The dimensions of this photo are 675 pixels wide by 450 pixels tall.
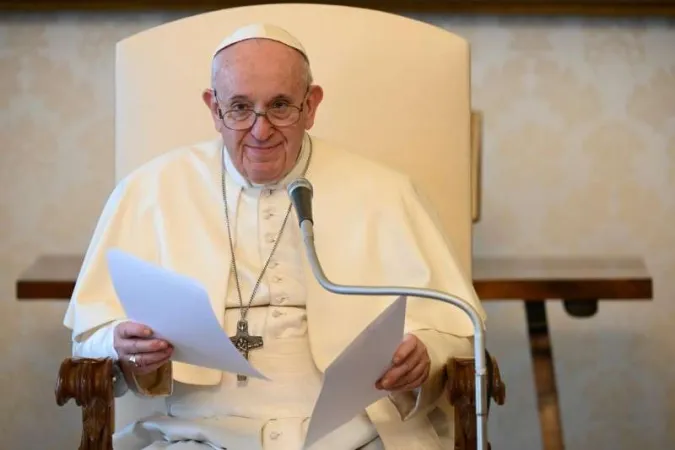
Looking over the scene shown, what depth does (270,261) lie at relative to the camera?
2.60m

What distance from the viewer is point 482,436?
1720mm

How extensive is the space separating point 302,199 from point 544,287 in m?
1.14

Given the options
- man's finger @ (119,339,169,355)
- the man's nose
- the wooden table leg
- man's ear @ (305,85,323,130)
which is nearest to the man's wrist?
man's finger @ (119,339,169,355)

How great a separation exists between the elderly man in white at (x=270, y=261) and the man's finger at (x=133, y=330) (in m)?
0.11

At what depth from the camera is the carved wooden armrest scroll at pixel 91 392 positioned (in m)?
2.12

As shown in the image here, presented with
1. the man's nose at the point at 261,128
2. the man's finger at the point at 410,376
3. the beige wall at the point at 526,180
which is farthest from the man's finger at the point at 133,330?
the beige wall at the point at 526,180

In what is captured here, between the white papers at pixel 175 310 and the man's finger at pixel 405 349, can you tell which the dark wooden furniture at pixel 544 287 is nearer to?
the man's finger at pixel 405 349

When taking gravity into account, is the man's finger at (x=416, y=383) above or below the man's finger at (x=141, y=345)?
below

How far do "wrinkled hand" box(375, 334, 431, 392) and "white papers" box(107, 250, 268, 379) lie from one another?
26 cm

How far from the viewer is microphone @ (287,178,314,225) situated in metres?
1.82

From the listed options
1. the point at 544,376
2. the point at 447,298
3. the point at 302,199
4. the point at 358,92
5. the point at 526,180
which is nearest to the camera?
the point at 447,298

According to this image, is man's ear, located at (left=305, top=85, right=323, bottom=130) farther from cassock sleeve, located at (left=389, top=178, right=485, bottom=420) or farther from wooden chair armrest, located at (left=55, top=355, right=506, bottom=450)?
wooden chair armrest, located at (left=55, top=355, right=506, bottom=450)

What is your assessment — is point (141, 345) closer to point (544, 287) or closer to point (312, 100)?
point (312, 100)

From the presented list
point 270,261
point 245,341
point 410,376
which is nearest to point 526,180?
point 270,261
